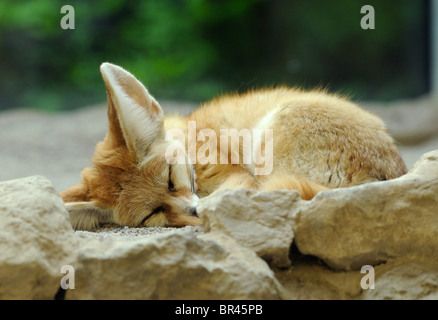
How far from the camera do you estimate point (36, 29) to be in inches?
275

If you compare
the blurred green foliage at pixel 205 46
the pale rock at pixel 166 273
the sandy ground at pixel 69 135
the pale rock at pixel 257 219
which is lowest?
the pale rock at pixel 166 273

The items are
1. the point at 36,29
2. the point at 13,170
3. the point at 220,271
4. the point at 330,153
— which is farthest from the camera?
the point at 36,29

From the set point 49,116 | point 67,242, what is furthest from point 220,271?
point 49,116

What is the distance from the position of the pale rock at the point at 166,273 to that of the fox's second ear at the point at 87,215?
81cm

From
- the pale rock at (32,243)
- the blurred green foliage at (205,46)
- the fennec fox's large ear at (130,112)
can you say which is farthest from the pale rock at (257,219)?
the blurred green foliage at (205,46)

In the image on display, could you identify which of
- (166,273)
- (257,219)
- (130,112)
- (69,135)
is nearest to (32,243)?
(166,273)

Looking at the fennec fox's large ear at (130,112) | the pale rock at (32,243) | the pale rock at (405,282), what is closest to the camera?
the pale rock at (32,243)

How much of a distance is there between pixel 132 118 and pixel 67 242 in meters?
0.96

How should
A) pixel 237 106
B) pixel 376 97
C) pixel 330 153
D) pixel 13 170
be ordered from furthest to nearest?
pixel 376 97, pixel 13 170, pixel 237 106, pixel 330 153

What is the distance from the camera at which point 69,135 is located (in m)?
6.44

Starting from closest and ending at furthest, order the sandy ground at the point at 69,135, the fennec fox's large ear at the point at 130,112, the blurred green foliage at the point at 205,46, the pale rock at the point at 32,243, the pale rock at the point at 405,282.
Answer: the pale rock at the point at 32,243
the pale rock at the point at 405,282
the fennec fox's large ear at the point at 130,112
the sandy ground at the point at 69,135
the blurred green foliage at the point at 205,46

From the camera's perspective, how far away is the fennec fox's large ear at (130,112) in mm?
2455

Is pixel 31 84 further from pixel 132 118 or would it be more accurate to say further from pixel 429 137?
pixel 429 137

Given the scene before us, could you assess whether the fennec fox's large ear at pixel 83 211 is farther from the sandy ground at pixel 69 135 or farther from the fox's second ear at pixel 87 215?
→ the sandy ground at pixel 69 135
